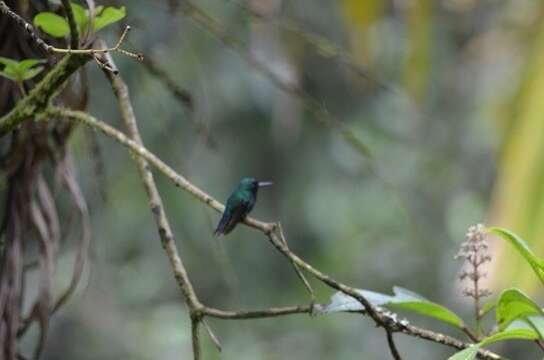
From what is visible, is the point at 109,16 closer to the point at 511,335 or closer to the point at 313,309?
the point at 313,309

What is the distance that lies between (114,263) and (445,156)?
2027 mm

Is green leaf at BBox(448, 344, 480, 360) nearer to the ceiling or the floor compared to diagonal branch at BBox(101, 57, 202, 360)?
nearer to the floor

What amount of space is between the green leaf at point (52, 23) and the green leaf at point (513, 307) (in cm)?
43

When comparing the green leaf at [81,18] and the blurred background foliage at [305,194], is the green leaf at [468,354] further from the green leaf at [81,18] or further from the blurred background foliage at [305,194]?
the blurred background foliage at [305,194]

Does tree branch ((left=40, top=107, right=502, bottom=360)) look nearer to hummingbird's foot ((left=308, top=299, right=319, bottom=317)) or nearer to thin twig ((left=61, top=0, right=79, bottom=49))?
hummingbird's foot ((left=308, top=299, right=319, bottom=317))

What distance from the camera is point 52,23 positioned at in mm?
963

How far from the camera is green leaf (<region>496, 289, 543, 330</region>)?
33.7 inches

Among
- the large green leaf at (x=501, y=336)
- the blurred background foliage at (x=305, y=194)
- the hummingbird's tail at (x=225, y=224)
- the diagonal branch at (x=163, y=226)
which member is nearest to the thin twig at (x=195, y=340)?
the diagonal branch at (x=163, y=226)

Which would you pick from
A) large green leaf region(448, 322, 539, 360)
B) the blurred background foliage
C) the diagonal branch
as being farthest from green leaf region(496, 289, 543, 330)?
the blurred background foliage

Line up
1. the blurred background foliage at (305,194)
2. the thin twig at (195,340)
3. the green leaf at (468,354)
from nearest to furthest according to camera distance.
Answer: the green leaf at (468,354) → the thin twig at (195,340) → the blurred background foliage at (305,194)

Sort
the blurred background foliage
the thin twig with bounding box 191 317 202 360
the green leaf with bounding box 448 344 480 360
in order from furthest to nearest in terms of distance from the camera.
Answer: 1. the blurred background foliage
2. the thin twig with bounding box 191 317 202 360
3. the green leaf with bounding box 448 344 480 360

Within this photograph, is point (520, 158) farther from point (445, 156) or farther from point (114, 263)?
point (445, 156)

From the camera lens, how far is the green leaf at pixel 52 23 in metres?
0.96

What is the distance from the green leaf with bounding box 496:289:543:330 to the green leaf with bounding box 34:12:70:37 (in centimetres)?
43
